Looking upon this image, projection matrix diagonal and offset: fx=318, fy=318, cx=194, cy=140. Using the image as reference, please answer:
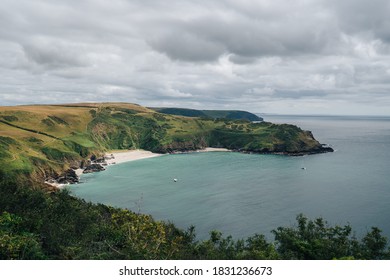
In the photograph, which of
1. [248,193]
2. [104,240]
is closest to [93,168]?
[248,193]

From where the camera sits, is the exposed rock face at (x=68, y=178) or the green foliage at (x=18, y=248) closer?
the green foliage at (x=18, y=248)

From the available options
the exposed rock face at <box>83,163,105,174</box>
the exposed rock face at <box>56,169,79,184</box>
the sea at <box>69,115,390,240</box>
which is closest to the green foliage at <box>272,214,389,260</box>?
the sea at <box>69,115,390,240</box>

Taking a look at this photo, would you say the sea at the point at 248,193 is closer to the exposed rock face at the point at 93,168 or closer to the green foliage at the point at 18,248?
the exposed rock face at the point at 93,168

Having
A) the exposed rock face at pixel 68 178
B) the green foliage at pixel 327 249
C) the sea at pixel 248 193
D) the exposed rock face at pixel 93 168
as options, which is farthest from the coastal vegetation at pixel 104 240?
the exposed rock face at pixel 93 168

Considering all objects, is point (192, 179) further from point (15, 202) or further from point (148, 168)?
point (15, 202)

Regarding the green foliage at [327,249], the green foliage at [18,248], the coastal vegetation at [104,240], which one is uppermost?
the green foliage at [18,248]

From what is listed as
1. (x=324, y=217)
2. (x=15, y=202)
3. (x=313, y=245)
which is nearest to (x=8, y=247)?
(x=15, y=202)
